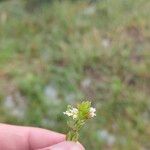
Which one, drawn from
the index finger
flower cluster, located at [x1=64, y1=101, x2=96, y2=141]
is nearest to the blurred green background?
the index finger

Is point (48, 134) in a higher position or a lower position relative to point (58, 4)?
lower

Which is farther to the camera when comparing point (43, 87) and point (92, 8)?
point (92, 8)

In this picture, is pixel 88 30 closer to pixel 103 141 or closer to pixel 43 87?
pixel 43 87

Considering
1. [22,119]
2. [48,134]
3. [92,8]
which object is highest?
[92,8]

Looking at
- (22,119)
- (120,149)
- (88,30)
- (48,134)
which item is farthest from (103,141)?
(48,134)

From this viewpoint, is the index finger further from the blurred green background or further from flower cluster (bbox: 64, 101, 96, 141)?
the blurred green background

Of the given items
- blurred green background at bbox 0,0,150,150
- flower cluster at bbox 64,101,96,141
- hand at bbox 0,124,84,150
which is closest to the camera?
flower cluster at bbox 64,101,96,141

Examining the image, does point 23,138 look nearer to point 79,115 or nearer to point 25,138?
point 25,138

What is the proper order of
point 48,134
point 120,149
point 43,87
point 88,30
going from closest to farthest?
point 48,134, point 120,149, point 43,87, point 88,30
